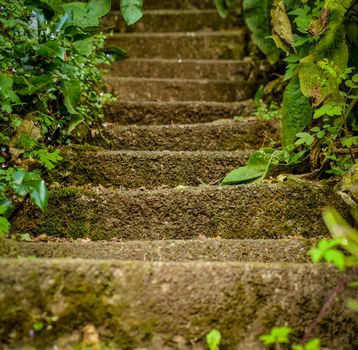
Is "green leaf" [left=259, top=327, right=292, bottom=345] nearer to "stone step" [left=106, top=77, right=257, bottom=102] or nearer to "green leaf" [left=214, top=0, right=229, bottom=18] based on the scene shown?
"stone step" [left=106, top=77, right=257, bottom=102]

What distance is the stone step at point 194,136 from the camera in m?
2.89

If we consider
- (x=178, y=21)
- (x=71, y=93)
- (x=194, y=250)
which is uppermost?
(x=71, y=93)

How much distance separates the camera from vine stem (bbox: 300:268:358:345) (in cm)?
150

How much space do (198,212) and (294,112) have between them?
73 centimetres

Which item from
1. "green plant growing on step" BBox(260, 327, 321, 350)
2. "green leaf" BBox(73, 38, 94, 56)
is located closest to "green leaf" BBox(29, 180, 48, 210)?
"green plant growing on step" BBox(260, 327, 321, 350)

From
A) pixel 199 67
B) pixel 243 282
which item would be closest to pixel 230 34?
pixel 199 67

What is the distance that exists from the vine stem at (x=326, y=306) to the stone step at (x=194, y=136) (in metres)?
1.41

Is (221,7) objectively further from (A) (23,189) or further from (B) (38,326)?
(B) (38,326)

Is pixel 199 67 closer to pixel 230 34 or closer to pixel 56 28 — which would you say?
pixel 230 34

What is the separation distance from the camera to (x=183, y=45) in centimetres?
418

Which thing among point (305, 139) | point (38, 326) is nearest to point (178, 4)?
point (305, 139)

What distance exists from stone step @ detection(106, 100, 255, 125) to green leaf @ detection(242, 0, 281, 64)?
35 centimetres

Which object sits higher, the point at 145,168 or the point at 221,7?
the point at 221,7

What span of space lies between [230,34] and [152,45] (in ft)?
2.06
